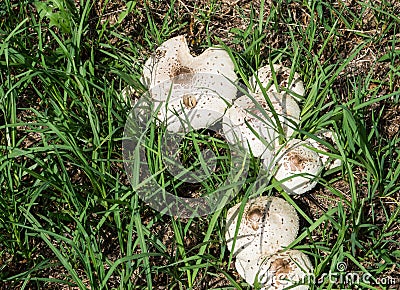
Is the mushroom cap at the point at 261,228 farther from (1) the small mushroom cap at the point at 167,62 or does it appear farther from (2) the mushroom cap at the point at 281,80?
(1) the small mushroom cap at the point at 167,62

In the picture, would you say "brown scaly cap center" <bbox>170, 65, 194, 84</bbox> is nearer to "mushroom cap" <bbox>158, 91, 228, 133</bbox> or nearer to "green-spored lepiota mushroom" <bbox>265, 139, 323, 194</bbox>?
"mushroom cap" <bbox>158, 91, 228, 133</bbox>

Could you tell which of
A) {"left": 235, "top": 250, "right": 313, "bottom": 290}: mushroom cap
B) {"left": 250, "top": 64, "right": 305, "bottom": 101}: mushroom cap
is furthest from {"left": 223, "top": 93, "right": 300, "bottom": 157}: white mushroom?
{"left": 235, "top": 250, "right": 313, "bottom": 290}: mushroom cap

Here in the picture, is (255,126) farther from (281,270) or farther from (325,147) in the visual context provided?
(281,270)

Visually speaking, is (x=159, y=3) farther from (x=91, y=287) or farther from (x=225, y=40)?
(x=91, y=287)

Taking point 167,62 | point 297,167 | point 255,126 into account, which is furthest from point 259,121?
point 167,62

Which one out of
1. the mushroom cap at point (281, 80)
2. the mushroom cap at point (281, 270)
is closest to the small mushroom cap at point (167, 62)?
the mushroom cap at point (281, 80)

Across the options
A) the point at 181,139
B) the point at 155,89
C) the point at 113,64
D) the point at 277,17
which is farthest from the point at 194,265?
the point at 277,17
